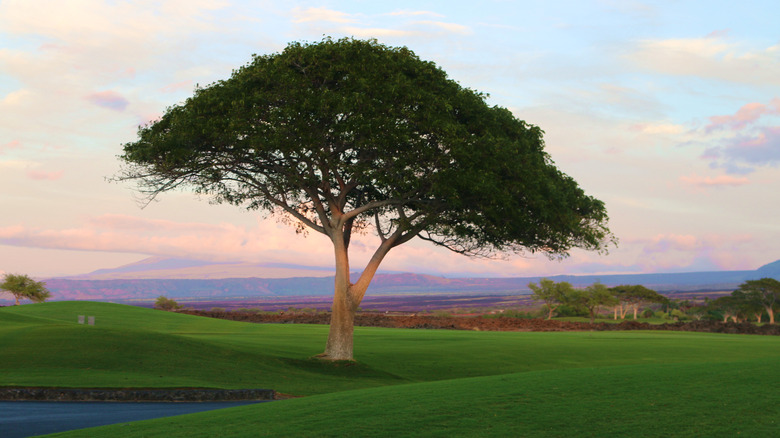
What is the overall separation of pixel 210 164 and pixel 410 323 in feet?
184

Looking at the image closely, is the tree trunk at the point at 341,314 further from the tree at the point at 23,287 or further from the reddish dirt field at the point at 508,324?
the tree at the point at 23,287

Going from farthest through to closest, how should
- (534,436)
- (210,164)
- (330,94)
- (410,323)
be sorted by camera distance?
1. (410,323)
2. (210,164)
3. (330,94)
4. (534,436)

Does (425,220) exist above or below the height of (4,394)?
above

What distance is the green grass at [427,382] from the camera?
14.7 m

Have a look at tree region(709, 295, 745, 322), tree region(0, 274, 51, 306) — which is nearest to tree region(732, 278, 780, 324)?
tree region(709, 295, 745, 322)

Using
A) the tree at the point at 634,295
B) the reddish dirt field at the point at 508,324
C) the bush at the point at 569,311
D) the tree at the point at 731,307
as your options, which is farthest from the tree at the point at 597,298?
the reddish dirt field at the point at 508,324

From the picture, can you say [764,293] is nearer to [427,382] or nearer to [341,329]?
[341,329]

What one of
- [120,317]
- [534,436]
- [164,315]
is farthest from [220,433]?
[164,315]

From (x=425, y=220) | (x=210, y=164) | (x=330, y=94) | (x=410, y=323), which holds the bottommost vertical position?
(x=410, y=323)

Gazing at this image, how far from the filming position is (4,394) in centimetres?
2273

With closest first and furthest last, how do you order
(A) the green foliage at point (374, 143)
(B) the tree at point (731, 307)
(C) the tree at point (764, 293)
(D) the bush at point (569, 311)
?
(A) the green foliage at point (374, 143) → (C) the tree at point (764, 293) → (B) the tree at point (731, 307) → (D) the bush at point (569, 311)

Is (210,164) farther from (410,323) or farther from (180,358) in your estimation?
(410,323)

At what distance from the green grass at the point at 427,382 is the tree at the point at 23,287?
55.9 meters

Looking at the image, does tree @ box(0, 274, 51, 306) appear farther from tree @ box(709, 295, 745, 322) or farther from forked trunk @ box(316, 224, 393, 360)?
tree @ box(709, 295, 745, 322)
